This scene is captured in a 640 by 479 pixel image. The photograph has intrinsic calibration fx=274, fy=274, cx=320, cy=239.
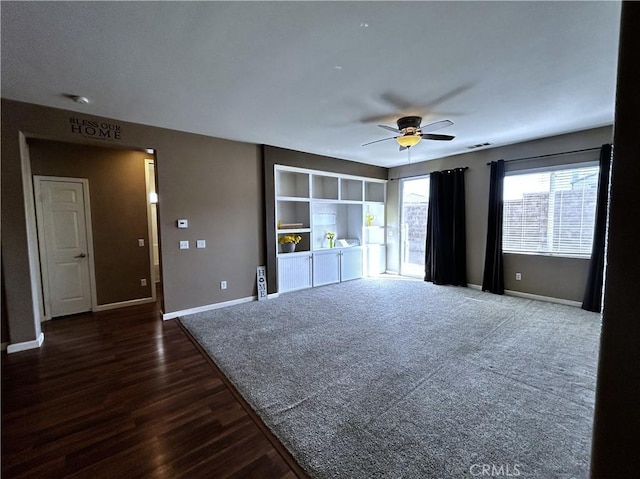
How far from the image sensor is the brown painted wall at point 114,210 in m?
4.10

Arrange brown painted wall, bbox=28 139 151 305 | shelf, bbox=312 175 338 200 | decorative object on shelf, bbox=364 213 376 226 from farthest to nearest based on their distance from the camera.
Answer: decorative object on shelf, bbox=364 213 376 226
shelf, bbox=312 175 338 200
brown painted wall, bbox=28 139 151 305

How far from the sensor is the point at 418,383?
2.34 m

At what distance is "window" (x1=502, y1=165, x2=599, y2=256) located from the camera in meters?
4.13

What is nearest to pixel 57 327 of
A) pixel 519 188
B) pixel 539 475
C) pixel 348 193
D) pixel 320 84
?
pixel 320 84

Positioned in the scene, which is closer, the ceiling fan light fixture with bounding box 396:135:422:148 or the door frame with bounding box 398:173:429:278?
the ceiling fan light fixture with bounding box 396:135:422:148

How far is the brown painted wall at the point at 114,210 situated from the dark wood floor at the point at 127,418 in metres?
1.46

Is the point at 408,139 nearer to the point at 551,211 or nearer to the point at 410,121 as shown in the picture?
the point at 410,121

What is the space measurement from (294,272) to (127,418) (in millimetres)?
3523

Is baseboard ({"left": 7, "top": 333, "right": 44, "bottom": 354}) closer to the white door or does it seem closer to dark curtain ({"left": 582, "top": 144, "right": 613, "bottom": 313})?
the white door

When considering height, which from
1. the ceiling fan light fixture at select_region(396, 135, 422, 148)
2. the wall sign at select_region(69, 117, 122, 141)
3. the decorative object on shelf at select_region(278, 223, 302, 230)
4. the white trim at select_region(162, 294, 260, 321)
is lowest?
the white trim at select_region(162, 294, 260, 321)

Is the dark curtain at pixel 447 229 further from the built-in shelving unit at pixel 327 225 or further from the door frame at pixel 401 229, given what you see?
the built-in shelving unit at pixel 327 225

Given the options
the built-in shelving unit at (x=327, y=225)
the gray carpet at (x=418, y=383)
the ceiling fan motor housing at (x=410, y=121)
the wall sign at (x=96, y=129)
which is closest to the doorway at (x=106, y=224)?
the wall sign at (x=96, y=129)

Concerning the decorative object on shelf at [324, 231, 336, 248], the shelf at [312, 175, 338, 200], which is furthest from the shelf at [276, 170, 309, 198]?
the decorative object on shelf at [324, 231, 336, 248]

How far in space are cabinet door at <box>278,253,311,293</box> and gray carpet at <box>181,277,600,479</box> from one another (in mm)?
928
